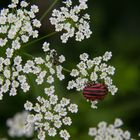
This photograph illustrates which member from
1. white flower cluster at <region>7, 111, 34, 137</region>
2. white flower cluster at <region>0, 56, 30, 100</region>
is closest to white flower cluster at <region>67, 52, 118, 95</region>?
white flower cluster at <region>0, 56, 30, 100</region>

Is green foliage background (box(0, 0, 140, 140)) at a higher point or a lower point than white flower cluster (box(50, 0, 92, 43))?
higher

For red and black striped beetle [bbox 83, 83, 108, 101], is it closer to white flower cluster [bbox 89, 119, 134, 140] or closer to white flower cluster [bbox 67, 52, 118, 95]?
white flower cluster [bbox 67, 52, 118, 95]

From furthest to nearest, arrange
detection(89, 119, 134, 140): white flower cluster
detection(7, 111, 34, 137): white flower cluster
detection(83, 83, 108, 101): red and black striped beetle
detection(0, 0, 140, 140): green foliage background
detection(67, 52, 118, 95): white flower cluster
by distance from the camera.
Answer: detection(7, 111, 34, 137): white flower cluster → detection(0, 0, 140, 140): green foliage background → detection(89, 119, 134, 140): white flower cluster → detection(67, 52, 118, 95): white flower cluster → detection(83, 83, 108, 101): red and black striped beetle

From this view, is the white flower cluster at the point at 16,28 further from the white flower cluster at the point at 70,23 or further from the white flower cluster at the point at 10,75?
the white flower cluster at the point at 70,23

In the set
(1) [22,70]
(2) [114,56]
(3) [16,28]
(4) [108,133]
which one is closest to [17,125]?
(2) [114,56]

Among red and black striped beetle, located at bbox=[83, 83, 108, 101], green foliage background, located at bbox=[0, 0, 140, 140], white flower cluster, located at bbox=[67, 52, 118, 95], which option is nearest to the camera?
red and black striped beetle, located at bbox=[83, 83, 108, 101]

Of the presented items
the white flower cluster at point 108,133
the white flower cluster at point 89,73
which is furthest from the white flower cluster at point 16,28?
the white flower cluster at point 108,133

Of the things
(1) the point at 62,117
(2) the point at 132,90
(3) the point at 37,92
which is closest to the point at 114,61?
(2) the point at 132,90
